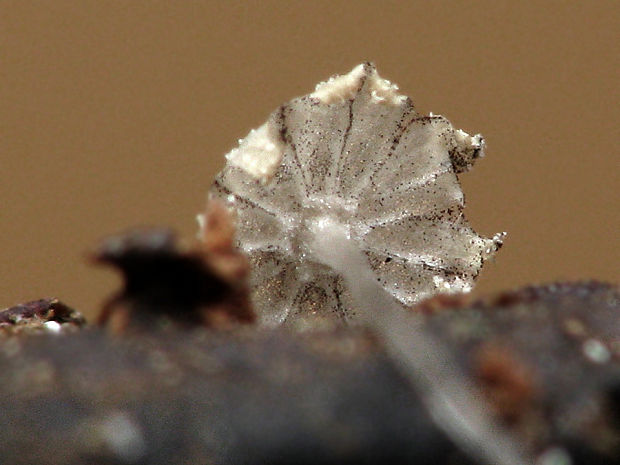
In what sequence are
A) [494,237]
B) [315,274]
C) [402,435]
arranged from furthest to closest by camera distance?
[494,237], [315,274], [402,435]

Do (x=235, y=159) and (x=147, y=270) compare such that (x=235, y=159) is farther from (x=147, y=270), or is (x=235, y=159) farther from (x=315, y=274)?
(x=147, y=270)

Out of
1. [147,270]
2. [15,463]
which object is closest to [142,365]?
[147,270]

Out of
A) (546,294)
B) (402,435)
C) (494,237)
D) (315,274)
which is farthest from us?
(494,237)

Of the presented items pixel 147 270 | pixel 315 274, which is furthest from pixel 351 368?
pixel 315 274

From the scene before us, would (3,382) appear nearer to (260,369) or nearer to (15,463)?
(15,463)

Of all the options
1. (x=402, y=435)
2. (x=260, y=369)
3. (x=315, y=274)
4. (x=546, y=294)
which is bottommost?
(x=402, y=435)

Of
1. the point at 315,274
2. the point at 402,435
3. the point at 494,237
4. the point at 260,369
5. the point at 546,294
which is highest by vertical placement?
the point at 494,237

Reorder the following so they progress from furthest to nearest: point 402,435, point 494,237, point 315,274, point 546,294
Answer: point 494,237 < point 315,274 < point 546,294 < point 402,435

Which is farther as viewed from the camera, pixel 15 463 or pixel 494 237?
pixel 494 237

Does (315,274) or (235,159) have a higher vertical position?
(235,159)
